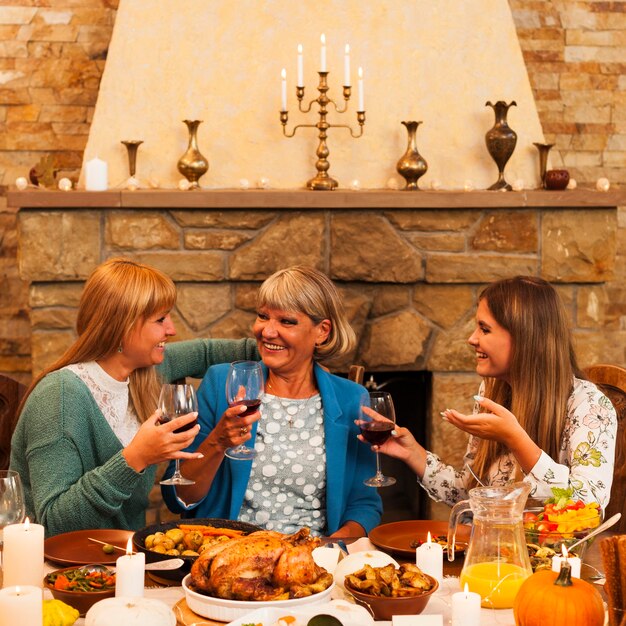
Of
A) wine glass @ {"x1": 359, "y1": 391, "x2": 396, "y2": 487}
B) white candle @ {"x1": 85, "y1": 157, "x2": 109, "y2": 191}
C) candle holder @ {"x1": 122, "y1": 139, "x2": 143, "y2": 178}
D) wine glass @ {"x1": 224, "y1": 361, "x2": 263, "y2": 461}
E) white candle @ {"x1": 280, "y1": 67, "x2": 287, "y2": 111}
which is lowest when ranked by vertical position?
wine glass @ {"x1": 359, "y1": 391, "x2": 396, "y2": 487}

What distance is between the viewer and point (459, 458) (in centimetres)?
391

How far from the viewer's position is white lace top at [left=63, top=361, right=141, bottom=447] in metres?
2.32

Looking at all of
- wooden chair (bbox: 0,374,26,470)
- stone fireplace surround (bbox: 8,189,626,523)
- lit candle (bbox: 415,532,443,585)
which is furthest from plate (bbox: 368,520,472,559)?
stone fireplace surround (bbox: 8,189,626,523)

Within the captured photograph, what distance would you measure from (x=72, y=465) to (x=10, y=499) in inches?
21.6

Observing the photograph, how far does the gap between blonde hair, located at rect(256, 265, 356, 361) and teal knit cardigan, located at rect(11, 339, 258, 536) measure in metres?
0.51

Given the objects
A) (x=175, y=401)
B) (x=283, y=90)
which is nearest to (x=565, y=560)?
(x=175, y=401)

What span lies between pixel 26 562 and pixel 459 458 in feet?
8.42

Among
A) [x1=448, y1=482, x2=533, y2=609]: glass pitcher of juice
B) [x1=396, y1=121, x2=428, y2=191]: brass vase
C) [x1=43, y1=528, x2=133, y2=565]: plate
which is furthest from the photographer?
[x1=396, y1=121, x2=428, y2=191]: brass vase

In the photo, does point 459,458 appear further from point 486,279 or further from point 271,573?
point 271,573

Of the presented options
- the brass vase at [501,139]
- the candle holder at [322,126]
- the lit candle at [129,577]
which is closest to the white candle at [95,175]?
the candle holder at [322,126]

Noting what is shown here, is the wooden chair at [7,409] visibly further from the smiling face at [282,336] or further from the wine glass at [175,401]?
the wine glass at [175,401]

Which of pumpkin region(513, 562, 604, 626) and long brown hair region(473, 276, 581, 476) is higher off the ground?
long brown hair region(473, 276, 581, 476)

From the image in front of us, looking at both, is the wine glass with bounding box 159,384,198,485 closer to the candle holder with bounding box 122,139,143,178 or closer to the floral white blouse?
the floral white blouse

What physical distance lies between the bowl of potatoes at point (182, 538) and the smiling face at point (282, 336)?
62cm
